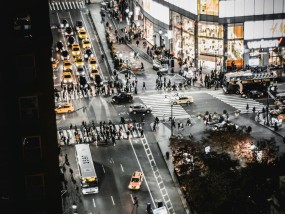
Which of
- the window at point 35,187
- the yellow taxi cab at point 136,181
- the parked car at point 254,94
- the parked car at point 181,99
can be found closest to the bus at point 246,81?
the parked car at point 254,94

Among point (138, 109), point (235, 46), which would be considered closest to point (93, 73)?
point (138, 109)

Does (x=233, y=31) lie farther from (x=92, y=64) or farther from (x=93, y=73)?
(x=93, y=73)

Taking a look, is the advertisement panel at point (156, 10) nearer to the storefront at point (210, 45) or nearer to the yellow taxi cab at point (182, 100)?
the storefront at point (210, 45)

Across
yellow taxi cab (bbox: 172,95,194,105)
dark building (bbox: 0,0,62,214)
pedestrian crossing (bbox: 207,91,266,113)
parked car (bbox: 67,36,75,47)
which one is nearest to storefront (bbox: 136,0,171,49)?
parked car (bbox: 67,36,75,47)

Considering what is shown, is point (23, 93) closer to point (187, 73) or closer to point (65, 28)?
point (187, 73)

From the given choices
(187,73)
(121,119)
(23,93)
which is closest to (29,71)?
(23,93)
